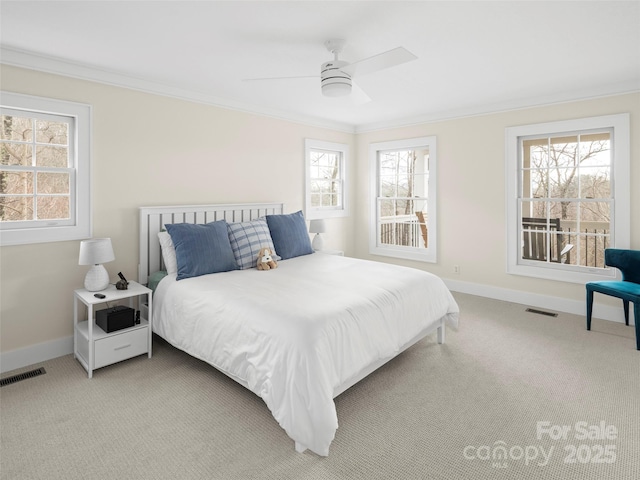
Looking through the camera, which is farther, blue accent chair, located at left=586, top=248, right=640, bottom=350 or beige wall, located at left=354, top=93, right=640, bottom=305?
beige wall, located at left=354, top=93, right=640, bottom=305

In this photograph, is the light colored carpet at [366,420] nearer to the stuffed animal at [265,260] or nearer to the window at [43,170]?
the stuffed animal at [265,260]

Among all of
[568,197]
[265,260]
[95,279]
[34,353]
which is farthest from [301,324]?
[568,197]

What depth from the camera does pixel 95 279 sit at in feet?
10.2

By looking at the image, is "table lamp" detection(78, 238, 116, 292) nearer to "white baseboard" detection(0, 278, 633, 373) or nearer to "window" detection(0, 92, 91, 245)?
"window" detection(0, 92, 91, 245)

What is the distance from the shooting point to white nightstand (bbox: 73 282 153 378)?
285 centimetres

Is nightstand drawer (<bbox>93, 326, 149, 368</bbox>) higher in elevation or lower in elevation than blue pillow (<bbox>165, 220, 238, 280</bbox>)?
lower

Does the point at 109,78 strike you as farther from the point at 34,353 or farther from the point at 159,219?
the point at 34,353

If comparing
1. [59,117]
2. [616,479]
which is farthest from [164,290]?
[616,479]

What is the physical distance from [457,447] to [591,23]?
289cm

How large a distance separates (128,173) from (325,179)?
9.95 feet

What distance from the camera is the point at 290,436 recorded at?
6.63 feet

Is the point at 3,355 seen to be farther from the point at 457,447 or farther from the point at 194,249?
the point at 457,447

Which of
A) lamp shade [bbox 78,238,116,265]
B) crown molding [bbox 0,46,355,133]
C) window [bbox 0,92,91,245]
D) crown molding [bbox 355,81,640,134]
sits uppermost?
crown molding [bbox 355,81,640,134]

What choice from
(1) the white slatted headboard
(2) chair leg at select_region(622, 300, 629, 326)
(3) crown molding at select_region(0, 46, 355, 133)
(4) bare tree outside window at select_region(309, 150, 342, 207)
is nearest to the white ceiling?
(3) crown molding at select_region(0, 46, 355, 133)
